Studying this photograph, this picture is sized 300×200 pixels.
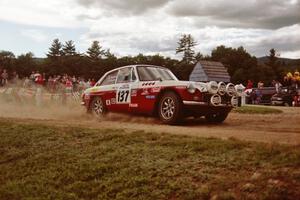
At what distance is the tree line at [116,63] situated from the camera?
68875 millimetres

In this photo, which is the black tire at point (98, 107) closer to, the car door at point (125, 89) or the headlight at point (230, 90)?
the car door at point (125, 89)

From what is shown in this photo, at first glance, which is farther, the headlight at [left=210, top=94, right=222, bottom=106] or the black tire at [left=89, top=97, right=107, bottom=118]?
the black tire at [left=89, top=97, right=107, bottom=118]

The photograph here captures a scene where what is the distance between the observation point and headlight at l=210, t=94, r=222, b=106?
1095 centimetres

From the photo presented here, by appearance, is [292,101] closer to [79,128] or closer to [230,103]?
[230,103]

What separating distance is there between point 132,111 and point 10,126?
10.6 feet

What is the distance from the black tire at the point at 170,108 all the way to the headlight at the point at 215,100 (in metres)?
0.76

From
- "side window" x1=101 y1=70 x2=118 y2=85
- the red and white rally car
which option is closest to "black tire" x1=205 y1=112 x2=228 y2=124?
the red and white rally car

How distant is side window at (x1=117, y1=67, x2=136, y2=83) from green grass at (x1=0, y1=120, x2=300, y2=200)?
3.68 m

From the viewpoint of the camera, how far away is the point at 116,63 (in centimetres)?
6975

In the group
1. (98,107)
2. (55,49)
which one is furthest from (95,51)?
(98,107)

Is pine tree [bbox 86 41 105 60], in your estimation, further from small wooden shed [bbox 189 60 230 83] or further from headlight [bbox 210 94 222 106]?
headlight [bbox 210 94 222 106]

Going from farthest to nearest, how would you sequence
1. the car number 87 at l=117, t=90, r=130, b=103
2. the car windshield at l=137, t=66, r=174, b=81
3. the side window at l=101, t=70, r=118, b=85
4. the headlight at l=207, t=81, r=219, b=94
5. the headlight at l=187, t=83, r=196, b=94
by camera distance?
1. the side window at l=101, t=70, r=118, b=85
2. the car number 87 at l=117, t=90, r=130, b=103
3. the car windshield at l=137, t=66, r=174, b=81
4. the headlight at l=207, t=81, r=219, b=94
5. the headlight at l=187, t=83, r=196, b=94

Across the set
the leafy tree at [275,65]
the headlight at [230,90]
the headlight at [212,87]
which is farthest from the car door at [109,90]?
the leafy tree at [275,65]

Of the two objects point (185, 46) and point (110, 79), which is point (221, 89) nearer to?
point (110, 79)
